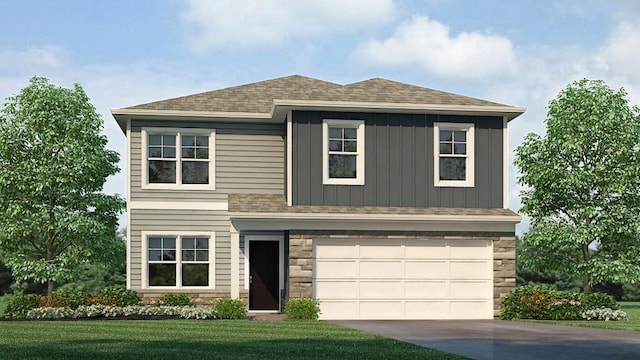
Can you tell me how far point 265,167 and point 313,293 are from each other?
439 cm

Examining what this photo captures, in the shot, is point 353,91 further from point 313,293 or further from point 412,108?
point 313,293

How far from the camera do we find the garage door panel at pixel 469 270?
26219 mm

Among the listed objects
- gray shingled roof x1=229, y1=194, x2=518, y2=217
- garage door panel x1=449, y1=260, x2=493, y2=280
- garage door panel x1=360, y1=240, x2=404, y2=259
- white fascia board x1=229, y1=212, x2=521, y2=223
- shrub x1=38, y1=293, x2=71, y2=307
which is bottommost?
shrub x1=38, y1=293, x2=71, y2=307

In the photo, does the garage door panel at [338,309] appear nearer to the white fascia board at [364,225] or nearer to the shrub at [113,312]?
the white fascia board at [364,225]

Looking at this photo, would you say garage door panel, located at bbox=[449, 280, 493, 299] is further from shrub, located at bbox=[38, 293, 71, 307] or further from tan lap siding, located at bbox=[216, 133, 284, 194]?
shrub, located at bbox=[38, 293, 71, 307]

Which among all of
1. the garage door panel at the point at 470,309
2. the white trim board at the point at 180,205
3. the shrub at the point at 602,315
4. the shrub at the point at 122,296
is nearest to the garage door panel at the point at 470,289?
the garage door panel at the point at 470,309

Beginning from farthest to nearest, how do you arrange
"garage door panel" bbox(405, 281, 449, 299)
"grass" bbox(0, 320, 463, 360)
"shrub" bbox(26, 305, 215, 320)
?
"garage door panel" bbox(405, 281, 449, 299), "shrub" bbox(26, 305, 215, 320), "grass" bbox(0, 320, 463, 360)

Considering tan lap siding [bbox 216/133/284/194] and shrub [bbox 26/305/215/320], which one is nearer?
shrub [bbox 26/305/215/320]

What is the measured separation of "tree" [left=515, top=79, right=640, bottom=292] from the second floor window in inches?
405

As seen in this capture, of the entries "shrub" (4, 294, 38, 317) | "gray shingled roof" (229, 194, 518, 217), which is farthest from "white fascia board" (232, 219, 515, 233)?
"shrub" (4, 294, 38, 317)

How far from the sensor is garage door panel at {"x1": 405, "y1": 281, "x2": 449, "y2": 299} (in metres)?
26.0

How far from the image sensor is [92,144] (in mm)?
28625

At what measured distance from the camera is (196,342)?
55.3ft

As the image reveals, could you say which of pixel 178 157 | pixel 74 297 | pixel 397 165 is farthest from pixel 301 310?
pixel 74 297
